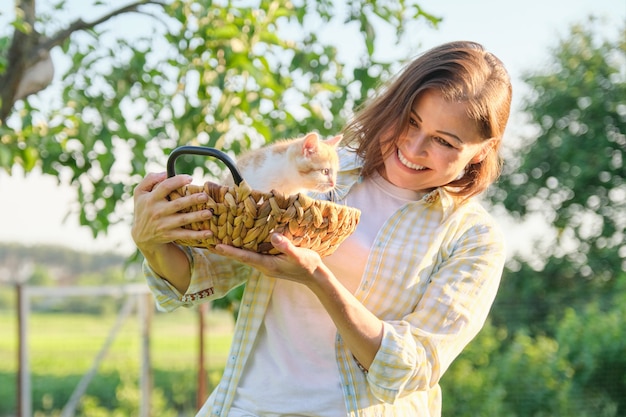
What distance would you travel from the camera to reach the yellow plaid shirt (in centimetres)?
151

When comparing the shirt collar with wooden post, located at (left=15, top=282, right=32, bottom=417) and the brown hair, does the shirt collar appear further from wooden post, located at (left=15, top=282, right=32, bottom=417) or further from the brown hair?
wooden post, located at (left=15, top=282, right=32, bottom=417)

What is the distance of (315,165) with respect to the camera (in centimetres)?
174

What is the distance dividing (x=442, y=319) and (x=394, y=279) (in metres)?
0.12

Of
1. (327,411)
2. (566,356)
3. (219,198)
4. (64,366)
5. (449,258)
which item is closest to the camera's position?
(219,198)

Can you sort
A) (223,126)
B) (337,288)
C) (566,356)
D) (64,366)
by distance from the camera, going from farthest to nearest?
(64,366), (566,356), (223,126), (337,288)

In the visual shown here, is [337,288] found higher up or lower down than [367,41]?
A: lower down

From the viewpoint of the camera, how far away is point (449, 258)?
1.60m

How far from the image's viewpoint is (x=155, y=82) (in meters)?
3.05

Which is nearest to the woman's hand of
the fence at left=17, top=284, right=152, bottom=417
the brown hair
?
the brown hair

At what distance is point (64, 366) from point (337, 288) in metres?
8.35

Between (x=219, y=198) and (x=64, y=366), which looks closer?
(x=219, y=198)

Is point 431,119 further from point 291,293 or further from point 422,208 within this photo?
point 291,293

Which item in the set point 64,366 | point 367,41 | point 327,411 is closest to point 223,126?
point 367,41

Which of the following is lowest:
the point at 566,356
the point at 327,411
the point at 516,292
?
the point at 516,292
